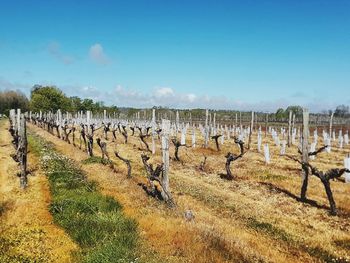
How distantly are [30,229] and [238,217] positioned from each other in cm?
726

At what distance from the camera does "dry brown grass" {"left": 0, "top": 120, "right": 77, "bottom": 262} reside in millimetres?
10492

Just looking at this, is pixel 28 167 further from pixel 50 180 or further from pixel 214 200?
pixel 214 200

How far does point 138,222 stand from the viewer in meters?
12.7

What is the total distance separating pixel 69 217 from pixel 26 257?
331 centimetres

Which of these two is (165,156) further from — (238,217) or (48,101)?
(48,101)

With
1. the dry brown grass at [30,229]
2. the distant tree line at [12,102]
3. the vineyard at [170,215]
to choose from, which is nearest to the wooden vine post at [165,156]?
the vineyard at [170,215]

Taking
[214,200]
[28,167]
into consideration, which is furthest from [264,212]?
[28,167]

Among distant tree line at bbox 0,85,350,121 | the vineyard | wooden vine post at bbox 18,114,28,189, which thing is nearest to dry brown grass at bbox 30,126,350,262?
the vineyard

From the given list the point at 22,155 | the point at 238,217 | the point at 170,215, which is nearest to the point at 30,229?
the point at 170,215

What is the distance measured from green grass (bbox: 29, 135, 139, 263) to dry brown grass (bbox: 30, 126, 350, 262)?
0.65 m

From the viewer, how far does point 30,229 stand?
12523mm

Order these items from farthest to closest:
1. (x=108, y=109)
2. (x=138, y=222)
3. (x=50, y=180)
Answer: (x=108, y=109), (x=50, y=180), (x=138, y=222)

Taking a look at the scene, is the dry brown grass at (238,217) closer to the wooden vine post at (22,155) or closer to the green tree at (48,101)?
the wooden vine post at (22,155)

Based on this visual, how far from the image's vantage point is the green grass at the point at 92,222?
399 inches
